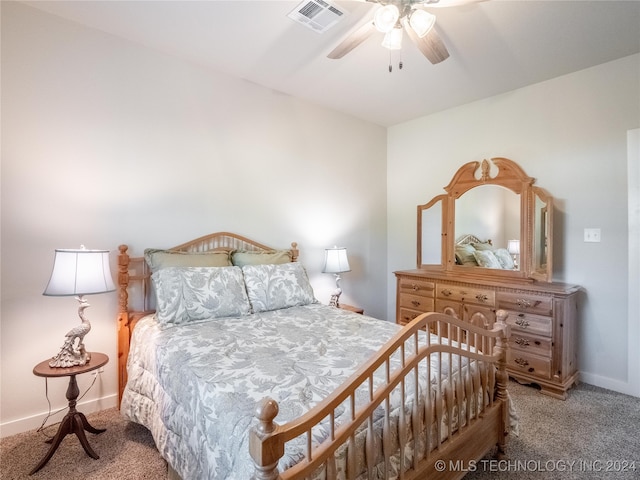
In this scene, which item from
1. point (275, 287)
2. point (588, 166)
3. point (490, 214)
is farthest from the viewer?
point (490, 214)

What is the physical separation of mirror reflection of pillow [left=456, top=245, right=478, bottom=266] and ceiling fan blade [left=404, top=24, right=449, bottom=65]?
6.39 feet

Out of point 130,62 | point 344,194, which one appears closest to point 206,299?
point 130,62

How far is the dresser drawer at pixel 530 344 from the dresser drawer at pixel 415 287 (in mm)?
805

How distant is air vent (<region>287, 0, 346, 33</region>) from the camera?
1.99 metres

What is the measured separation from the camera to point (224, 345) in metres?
1.75

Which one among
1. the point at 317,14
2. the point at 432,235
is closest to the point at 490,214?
the point at 432,235

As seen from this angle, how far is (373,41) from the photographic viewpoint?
2398 mm

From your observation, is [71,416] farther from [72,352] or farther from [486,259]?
[486,259]

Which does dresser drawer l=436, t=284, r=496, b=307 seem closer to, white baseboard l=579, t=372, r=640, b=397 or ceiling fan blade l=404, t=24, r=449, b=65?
white baseboard l=579, t=372, r=640, b=397

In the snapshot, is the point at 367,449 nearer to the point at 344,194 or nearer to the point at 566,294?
the point at 566,294

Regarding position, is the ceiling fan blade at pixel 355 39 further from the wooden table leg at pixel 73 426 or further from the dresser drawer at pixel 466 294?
the wooden table leg at pixel 73 426

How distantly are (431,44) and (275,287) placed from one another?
6.27 ft

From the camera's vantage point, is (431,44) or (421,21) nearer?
(421,21)

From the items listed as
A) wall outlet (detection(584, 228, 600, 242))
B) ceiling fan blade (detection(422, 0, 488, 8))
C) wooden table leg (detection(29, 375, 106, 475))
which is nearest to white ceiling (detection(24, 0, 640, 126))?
ceiling fan blade (detection(422, 0, 488, 8))
